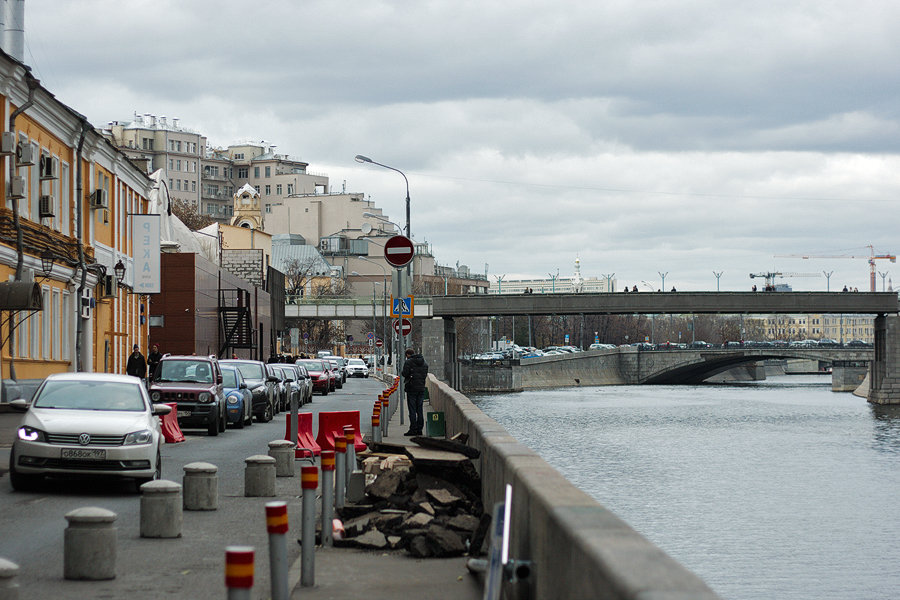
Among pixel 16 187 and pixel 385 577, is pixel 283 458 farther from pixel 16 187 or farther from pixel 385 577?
pixel 16 187

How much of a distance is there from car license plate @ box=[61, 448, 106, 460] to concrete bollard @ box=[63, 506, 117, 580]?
510 centimetres

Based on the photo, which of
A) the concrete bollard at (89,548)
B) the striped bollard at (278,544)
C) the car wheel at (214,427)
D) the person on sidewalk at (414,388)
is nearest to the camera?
the striped bollard at (278,544)

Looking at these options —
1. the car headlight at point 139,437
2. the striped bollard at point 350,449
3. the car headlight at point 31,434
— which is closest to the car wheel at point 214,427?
the striped bollard at point 350,449

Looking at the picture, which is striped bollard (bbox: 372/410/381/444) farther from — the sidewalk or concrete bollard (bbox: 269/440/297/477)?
the sidewalk

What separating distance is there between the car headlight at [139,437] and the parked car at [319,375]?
4137 cm

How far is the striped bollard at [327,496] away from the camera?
34.1 ft

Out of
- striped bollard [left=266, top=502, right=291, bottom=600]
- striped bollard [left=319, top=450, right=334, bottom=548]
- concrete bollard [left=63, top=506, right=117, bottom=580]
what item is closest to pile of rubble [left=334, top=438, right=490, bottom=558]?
striped bollard [left=319, top=450, right=334, bottom=548]

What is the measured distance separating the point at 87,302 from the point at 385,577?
28.7 m

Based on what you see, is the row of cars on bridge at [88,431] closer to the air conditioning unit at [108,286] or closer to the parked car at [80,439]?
the parked car at [80,439]

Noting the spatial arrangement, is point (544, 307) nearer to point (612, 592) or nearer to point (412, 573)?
point (412, 573)

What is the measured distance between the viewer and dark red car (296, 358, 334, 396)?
5719 centimetres

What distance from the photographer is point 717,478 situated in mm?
36344

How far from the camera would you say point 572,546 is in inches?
211

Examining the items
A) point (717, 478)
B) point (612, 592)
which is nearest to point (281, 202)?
point (717, 478)
